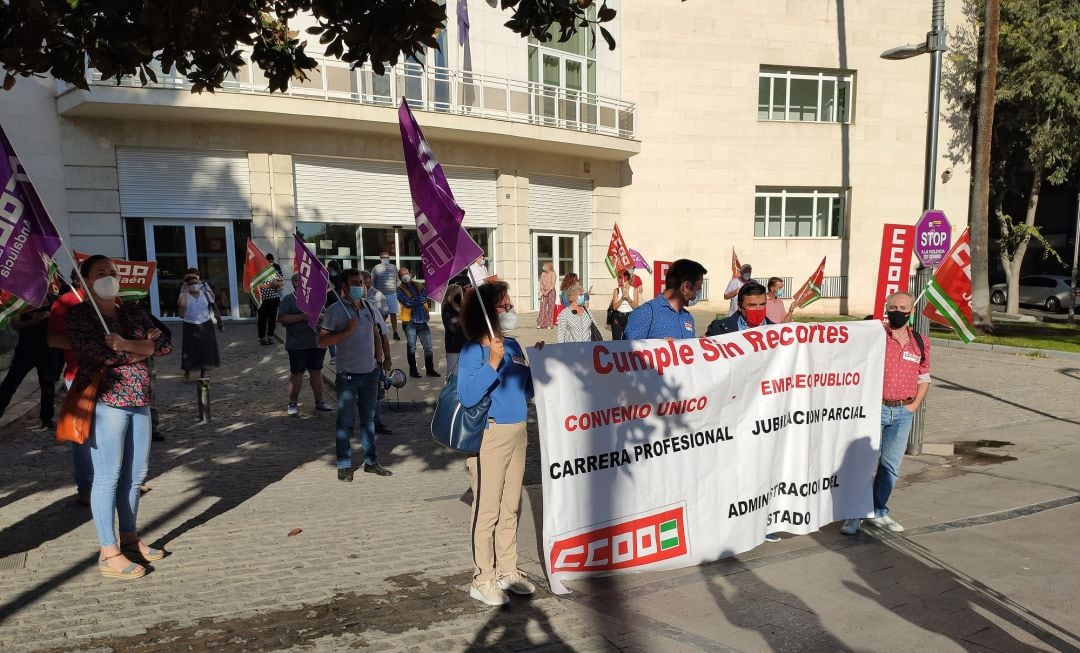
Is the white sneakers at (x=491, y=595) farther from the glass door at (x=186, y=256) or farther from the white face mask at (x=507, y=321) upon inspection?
the glass door at (x=186, y=256)

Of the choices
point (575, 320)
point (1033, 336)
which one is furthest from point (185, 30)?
point (1033, 336)

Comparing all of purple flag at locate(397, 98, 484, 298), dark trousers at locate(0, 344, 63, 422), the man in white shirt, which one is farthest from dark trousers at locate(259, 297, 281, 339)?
purple flag at locate(397, 98, 484, 298)

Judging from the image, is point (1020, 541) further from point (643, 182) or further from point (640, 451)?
point (643, 182)

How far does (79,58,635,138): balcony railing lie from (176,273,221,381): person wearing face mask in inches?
294

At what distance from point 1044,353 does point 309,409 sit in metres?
15.0

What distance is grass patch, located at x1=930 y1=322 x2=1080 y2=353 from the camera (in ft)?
55.8

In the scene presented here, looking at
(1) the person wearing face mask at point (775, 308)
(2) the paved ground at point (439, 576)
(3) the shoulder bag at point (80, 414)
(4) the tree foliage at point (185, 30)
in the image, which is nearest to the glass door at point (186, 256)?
(2) the paved ground at point (439, 576)

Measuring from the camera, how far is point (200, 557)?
493 cm

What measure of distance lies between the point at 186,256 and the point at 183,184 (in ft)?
5.96

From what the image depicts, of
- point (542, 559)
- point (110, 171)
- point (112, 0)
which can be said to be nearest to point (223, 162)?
point (110, 171)

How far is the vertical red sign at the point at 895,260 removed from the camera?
749cm

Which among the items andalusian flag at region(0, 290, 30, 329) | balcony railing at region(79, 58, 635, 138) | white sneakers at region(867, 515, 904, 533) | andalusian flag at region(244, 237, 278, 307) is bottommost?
white sneakers at region(867, 515, 904, 533)

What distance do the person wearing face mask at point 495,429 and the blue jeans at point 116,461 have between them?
2.20 metres

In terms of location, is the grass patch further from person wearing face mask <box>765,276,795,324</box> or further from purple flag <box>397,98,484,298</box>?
purple flag <box>397,98,484,298</box>
